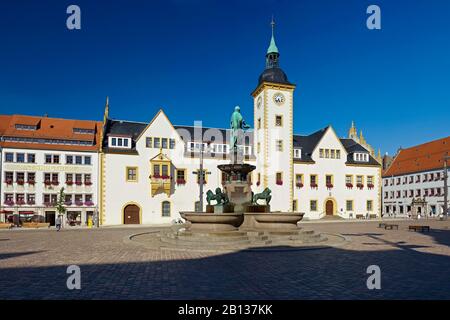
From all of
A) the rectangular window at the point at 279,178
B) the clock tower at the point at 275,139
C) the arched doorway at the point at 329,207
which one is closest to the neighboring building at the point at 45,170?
the clock tower at the point at 275,139

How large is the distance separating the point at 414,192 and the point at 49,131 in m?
66.7

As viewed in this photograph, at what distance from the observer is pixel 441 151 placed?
66.4 meters

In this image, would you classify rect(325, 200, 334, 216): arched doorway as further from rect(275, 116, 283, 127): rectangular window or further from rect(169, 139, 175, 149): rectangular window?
rect(169, 139, 175, 149): rectangular window

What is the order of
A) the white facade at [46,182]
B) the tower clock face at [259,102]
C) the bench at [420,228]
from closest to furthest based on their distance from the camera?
1. the bench at [420,228]
2. the white facade at [46,182]
3. the tower clock face at [259,102]

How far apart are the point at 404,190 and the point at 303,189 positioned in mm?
34877

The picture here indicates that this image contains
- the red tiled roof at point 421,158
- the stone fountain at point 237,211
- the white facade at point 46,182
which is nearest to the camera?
the stone fountain at point 237,211

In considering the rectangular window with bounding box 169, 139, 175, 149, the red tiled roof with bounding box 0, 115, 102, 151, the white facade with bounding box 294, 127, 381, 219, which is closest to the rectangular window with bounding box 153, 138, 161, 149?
the rectangular window with bounding box 169, 139, 175, 149

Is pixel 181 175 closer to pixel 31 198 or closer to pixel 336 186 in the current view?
pixel 31 198

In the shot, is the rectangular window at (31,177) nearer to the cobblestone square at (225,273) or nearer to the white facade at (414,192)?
the cobblestone square at (225,273)

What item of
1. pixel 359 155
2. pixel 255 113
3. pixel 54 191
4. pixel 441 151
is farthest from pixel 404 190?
pixel 54 191

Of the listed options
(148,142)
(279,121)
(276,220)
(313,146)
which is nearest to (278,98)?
(279,121)

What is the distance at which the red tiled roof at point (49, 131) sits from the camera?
40.5m

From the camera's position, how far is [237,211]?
74.8 ft
